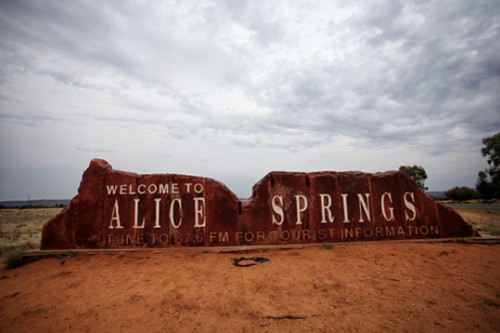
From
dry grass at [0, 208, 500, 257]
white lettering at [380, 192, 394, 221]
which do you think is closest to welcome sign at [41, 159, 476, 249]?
white lettering at [380, 192, 394, 221]

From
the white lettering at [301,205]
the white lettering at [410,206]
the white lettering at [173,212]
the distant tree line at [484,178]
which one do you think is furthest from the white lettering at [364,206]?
the distant tree line at [484,178]

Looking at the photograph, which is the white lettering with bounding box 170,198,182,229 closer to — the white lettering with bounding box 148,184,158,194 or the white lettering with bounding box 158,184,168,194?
the white lettering with bounding box 158,184,168,194

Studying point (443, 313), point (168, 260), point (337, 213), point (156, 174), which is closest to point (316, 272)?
point (443, 313)

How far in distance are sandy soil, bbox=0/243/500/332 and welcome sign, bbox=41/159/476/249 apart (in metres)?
0.54

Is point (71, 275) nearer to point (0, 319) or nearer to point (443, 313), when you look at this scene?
point (0, 319)

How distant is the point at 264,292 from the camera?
3.21m

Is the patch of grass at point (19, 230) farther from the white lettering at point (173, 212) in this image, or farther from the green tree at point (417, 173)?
the green tree at point (417, 173)

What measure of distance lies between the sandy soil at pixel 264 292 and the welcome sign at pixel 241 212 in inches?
21.2

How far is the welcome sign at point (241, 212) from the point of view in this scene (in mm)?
5191

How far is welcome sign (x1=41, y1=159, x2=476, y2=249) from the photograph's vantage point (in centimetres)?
519

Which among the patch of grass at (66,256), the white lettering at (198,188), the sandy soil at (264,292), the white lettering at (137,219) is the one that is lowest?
the sandy soil at (264,292)

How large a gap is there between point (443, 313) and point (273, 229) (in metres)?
3.07

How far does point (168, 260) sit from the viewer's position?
4488 millimetres

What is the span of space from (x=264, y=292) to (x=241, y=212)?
2.26 meters
